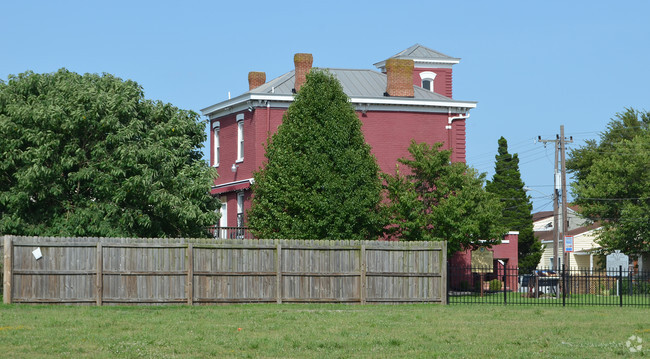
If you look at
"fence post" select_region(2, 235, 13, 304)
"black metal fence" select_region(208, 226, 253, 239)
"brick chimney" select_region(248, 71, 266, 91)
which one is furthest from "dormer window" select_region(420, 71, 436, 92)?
"fence post" select_region(2, 235, 13, 304)

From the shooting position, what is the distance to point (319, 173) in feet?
119

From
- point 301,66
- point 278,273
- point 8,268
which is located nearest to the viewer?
point 8,268

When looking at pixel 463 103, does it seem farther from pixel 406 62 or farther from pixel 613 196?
pixel 613 196

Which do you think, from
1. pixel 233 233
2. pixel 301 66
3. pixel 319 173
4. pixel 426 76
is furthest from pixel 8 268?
pixel 426 76

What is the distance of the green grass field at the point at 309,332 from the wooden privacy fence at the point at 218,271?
847 millimetres

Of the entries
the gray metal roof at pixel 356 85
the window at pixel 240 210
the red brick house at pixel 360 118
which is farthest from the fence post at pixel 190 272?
the gray metal roof at pixel 356 85

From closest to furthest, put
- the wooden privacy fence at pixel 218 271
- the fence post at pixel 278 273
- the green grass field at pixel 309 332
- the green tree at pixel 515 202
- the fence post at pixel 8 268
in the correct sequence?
the green grass field at pixel 309 332 < the fence post at pixel 8 268 < the wooden privacy fence at pixel 218 271 < the fence post at pixel 278 273 < the green tree at pixel 515 202

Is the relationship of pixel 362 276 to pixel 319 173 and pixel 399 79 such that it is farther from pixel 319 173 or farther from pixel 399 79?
pixel 399 79

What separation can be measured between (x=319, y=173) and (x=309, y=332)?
725 inches

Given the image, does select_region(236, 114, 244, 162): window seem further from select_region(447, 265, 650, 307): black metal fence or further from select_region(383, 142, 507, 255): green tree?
select_region(447, 265, 650, 307): black metal fence

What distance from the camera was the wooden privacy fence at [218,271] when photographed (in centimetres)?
2569

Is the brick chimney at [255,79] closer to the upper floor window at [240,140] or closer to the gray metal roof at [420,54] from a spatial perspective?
the upper floor window at [240,140]

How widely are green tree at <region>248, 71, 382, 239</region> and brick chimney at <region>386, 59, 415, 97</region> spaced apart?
9.17 m

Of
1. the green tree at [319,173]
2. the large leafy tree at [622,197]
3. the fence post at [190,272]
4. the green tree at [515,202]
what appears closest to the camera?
the fence post at [190,272]
